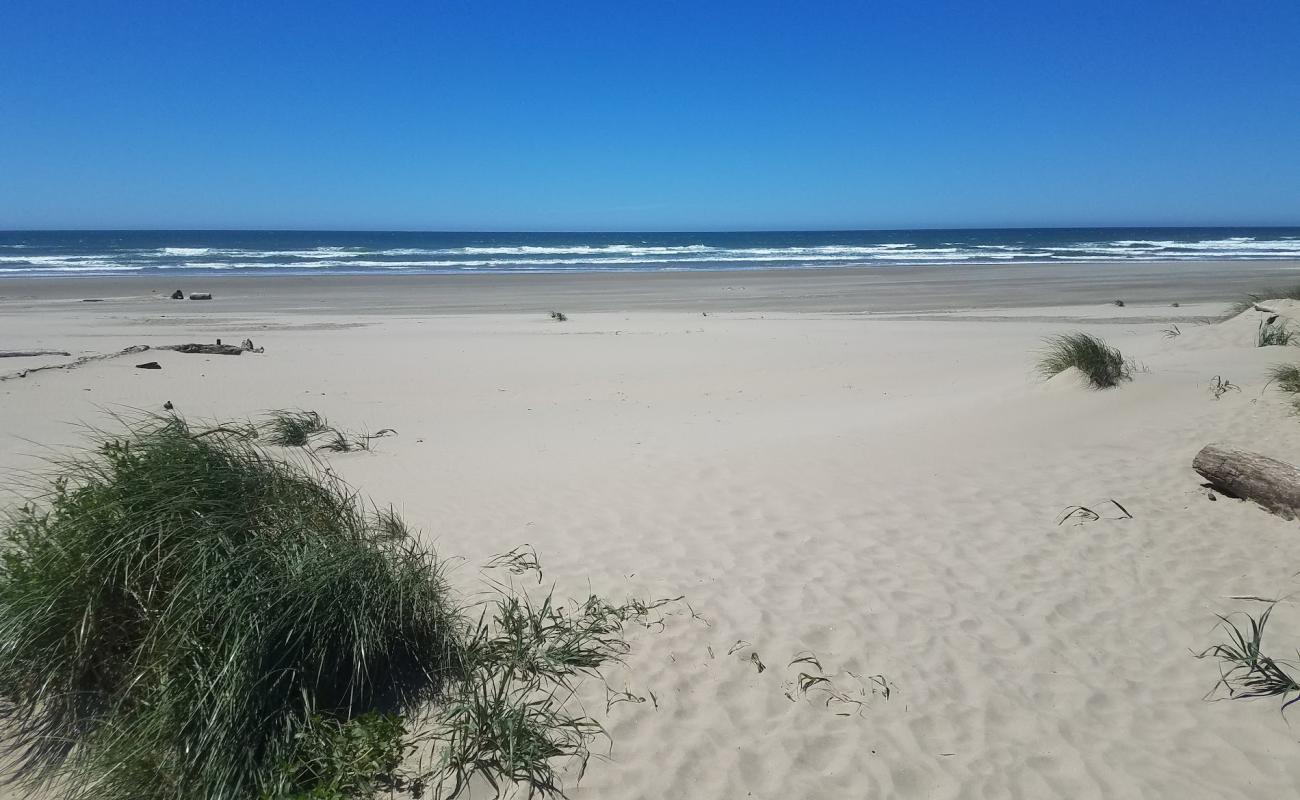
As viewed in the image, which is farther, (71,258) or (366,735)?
(71,258)

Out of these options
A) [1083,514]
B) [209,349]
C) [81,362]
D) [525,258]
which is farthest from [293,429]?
[525,258]

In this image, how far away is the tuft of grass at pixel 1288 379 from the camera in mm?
7977

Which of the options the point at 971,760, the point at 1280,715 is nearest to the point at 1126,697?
the point at 1280,715

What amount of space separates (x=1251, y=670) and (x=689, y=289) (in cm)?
2976

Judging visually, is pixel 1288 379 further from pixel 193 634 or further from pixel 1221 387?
pixel 193 634

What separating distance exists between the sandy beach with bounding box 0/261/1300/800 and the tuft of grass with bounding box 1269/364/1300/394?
15cm

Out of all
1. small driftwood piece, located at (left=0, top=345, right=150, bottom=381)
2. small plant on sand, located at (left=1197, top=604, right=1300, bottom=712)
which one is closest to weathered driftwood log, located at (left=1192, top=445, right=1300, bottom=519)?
small plant on sand, located at (left=1197, top=604, right=1300, bottom=712)

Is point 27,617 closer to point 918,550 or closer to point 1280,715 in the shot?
point 918,550

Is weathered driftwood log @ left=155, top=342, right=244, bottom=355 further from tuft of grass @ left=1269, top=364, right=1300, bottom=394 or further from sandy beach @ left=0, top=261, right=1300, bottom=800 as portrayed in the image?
tuft of grass @ left=1269, top=364, right=1300, bottom=394

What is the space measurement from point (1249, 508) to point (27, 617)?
295 inches

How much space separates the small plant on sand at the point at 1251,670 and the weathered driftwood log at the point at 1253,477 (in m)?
1.99

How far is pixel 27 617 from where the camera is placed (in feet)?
11.1

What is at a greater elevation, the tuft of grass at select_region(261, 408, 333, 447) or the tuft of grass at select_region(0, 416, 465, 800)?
the tuft of grass at select_region(0, 416, 465, 800)

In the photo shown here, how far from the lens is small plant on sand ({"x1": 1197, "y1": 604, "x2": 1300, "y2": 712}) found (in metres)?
3.65
